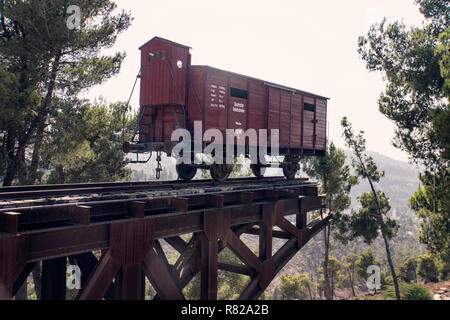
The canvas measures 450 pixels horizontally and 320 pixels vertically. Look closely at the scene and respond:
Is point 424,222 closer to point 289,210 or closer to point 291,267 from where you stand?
point 289,210

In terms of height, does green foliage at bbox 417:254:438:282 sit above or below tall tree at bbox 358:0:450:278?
below

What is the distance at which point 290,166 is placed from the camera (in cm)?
1590

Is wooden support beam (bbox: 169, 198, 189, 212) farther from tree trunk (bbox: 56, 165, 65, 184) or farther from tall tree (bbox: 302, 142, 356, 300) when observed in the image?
tall tree (bbox: 302, 142, 356, 300)

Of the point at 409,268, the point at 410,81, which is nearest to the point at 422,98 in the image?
the point at 410,81

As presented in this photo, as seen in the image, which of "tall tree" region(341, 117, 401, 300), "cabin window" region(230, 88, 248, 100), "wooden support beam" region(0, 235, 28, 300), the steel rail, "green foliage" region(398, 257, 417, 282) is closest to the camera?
"wooden support beam" region(0, 235, 28, 300)

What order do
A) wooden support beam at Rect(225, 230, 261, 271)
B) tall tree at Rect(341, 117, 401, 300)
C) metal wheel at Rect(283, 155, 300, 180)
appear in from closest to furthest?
wooden support beam at Rect(225, 230, 261, 271) → metal wheel at Rect(283, 155, 300, 180) → tall tree at Rect(341, 117, 401, 300)

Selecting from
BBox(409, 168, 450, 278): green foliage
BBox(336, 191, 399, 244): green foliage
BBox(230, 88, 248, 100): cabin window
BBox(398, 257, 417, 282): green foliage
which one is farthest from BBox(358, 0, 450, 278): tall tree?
BBox(398, 257, 417, 282): green foliage

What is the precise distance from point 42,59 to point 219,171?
9.86m

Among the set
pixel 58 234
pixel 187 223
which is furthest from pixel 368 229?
pixel 58 234

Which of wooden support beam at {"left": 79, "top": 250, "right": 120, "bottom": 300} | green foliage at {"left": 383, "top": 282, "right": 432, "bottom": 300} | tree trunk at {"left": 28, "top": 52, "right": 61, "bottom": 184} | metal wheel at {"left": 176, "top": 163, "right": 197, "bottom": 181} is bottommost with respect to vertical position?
green foliage at {"left": 383, "top": 282, "right": 432, "bottom": 300}

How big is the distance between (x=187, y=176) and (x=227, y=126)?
2.82m

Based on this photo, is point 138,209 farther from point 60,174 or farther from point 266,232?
point 60,174

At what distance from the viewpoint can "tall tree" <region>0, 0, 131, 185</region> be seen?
14.1m

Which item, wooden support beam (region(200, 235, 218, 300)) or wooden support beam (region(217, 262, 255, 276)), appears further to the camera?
wooden support beam (region(217, 262, 255, 276))
